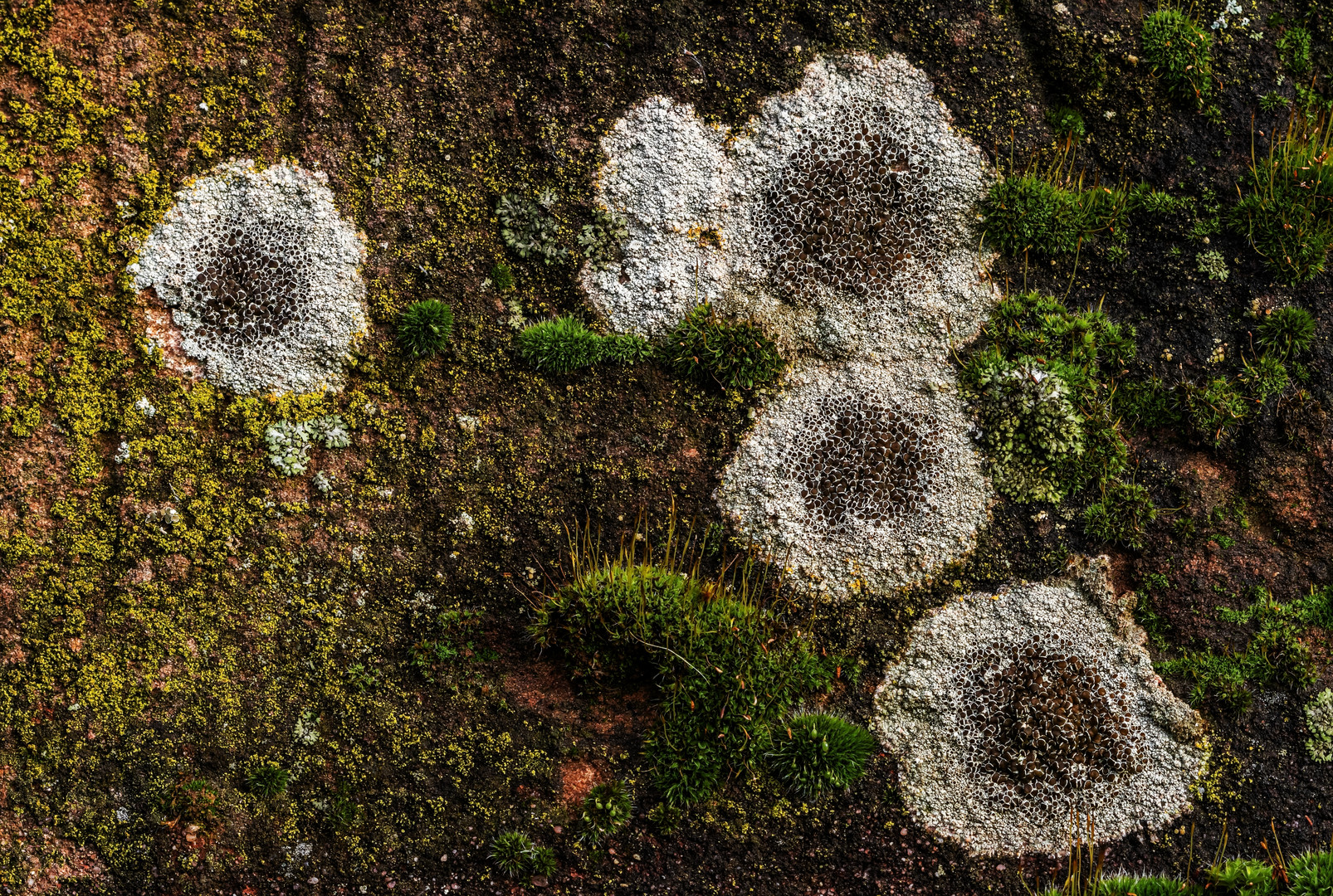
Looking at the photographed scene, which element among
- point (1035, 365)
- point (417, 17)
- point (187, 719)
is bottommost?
point (187, 719)

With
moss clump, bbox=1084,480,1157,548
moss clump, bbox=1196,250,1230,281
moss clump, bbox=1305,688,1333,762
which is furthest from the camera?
moss clump, bbox=1196,250,1230,281

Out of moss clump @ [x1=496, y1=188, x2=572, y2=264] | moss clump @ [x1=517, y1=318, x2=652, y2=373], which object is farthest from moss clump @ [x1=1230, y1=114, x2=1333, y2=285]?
moss clump @ [x1=496, y1=188, x2=572, y2=264]

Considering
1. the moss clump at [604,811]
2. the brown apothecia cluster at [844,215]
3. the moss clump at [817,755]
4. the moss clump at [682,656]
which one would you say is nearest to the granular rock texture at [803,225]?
the brown apothecia cluster at [844,215]

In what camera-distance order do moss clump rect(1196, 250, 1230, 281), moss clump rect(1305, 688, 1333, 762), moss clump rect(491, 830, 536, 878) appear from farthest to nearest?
moss clump rect(1196, 250, 1230, 281)
moss clump rect(1305, 688, 1333, 762)
moss clump rect(491, 830, 536, 878)

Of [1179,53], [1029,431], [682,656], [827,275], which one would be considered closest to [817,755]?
[682,656]

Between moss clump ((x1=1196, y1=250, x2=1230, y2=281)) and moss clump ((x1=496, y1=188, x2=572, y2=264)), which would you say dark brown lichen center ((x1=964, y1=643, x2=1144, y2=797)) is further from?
moss clump ((x1=496, y1=188, x2=572, y2=264))

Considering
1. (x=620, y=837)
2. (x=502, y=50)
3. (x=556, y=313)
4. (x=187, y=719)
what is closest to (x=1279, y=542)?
(x=620, y=837)

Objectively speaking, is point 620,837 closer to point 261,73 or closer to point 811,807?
point 811,807
